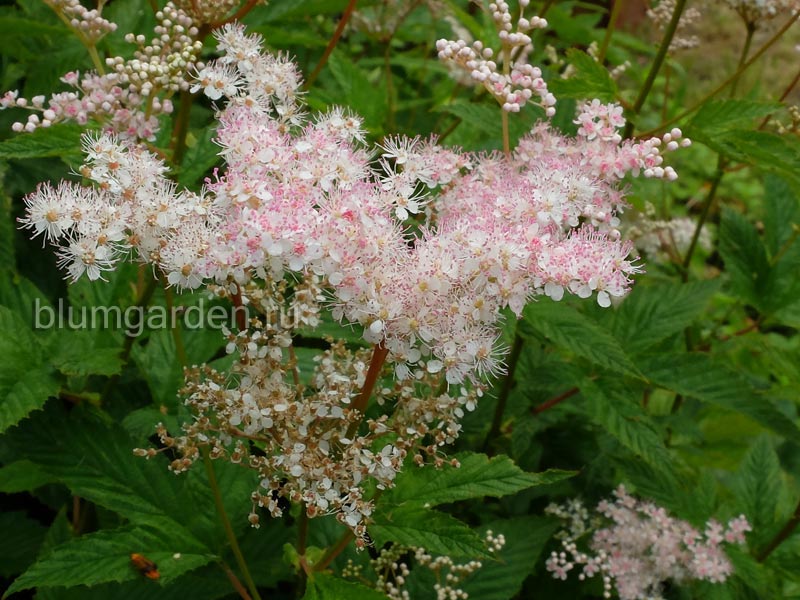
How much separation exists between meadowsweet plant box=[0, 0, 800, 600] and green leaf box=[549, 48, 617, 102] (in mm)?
11

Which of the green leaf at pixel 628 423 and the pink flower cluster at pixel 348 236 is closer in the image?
the pink flower cluster at pixel 348 236

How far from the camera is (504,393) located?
2590 mm

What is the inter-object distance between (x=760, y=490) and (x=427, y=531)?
1557 millimetres

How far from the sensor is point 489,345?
1566mm

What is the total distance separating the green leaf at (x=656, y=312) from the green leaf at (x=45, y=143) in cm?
171

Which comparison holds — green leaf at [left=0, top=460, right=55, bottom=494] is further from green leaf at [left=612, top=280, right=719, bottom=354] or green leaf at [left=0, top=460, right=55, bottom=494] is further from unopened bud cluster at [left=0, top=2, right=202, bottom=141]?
green leaf at [left=612, top=280, right=719, bottom=354]

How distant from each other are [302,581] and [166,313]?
0.85 meters

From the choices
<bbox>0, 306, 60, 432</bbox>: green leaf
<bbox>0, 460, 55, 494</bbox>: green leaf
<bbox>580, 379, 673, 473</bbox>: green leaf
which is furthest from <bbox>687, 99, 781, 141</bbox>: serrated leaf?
<bbox>0, 460, 55, 494</bbox>: green leaf

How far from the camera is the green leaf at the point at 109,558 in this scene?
1.73 meters

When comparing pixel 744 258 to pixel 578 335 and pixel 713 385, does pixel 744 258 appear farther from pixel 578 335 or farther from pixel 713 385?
pixel 578 335

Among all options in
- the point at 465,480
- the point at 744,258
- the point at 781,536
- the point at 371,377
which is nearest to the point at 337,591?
the point at 465,480

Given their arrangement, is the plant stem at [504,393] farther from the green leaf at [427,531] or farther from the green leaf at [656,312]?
the green leaf at [427,531]

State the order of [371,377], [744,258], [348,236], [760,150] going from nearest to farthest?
[348,236]
[371,377]
[760,150]
[744,258]

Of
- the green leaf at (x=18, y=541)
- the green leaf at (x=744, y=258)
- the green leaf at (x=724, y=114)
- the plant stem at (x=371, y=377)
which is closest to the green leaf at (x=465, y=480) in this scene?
the plant stem at (x=371, y=377)
